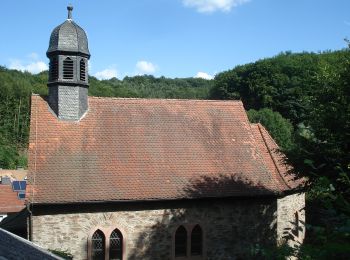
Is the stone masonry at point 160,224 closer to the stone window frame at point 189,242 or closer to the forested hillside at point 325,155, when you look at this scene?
the stone window frame at point 189,242

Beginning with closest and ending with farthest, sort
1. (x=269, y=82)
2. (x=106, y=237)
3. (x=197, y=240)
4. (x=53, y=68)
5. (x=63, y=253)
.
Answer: (x=63, y=253) < (x=106, y=237) < (x=197, y=240) < (x=53, y=68) < (x=269, y=82)

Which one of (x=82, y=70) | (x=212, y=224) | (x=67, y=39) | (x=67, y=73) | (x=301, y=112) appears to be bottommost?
(x=212, y=224)

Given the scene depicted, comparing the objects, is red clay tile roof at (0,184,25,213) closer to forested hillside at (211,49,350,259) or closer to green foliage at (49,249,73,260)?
green foliage at (49,249,73,260)

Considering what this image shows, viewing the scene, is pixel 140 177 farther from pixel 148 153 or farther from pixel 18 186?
pixel 18 186

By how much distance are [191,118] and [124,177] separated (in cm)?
450

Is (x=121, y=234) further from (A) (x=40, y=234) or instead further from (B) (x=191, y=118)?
(B) (x=191, y=118)

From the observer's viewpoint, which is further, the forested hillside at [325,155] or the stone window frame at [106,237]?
the stone window frame at [106,237]

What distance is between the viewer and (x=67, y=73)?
1738 centimetres

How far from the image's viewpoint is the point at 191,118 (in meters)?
18.8

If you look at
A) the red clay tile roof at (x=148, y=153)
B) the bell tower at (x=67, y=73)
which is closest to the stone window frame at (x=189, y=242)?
the red clay tile roof at (x=148, y=153)

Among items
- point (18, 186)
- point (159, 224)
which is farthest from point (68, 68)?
point (18, 186)

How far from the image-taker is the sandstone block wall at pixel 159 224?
14.9 metres

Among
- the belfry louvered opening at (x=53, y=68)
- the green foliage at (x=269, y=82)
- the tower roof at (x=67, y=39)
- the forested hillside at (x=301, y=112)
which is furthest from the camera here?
the green foliage at (x=269, y=82)

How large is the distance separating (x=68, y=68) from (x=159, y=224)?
7.39 m
